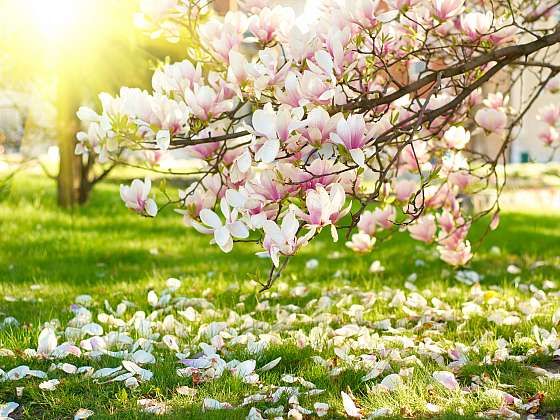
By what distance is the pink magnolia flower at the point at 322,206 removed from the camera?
2.11 metres

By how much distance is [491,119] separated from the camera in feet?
10.8

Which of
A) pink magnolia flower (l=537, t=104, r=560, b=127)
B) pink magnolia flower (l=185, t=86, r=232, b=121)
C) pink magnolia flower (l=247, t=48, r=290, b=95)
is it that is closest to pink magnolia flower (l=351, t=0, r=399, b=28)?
pink magnolia flower (l=247, t=48, r=290, b=95)

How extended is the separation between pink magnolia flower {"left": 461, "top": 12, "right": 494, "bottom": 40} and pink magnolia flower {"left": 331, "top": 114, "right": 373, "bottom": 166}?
0.96 meters

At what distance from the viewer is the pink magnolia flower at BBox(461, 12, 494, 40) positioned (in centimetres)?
283

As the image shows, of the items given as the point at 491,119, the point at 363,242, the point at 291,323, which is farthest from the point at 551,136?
the point at 291,323

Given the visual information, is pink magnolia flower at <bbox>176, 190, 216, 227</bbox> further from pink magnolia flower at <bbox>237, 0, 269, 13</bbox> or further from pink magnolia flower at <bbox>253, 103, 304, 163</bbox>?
pink magnolia flower at <bbox>237, 0, 269, 13</bbox>

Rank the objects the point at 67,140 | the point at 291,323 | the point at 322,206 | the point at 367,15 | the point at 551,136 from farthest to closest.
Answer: the point at 67,140
the point at 551,136
the point at 291,323
the point at 367,15
the point at 322,206

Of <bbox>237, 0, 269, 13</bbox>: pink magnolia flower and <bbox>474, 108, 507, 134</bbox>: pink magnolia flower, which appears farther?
<bbox>474, 108, 507, 134</bbox>: pink magnolia flower

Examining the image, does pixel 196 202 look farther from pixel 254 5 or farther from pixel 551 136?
pixel 551 136

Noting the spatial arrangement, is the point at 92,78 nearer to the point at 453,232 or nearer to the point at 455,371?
the point at 453,232

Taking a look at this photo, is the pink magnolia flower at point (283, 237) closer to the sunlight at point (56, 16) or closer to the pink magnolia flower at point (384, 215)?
the pink magnolia flower at point (384, 215)

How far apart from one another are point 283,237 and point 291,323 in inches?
61.8

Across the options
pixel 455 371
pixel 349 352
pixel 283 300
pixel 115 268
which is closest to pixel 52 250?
pixel 115 268

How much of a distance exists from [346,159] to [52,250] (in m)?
4.06
